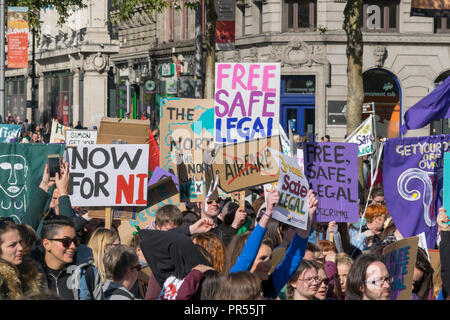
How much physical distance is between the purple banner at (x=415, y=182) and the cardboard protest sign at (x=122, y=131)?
10.5 feet

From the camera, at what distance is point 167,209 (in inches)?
317

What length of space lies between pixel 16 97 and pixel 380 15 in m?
47.0

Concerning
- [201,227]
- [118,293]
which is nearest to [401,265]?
[201,227]

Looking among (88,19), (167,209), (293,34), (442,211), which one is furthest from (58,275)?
(88,19)

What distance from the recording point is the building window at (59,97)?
57875 mm

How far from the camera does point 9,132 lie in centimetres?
2095

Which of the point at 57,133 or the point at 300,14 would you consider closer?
the point at 57,133

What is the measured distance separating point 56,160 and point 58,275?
2.52 m

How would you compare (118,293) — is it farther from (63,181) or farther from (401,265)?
(63,181)

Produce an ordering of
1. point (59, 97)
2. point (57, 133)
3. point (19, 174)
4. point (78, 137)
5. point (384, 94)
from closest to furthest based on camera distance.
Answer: point (19, 174)
point (78, 137)
point (57, 133)
point (384, 94)
point (59, 97)

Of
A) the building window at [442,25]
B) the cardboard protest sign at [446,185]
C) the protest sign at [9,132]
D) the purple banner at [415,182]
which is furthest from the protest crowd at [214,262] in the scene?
the building window at [442,25]

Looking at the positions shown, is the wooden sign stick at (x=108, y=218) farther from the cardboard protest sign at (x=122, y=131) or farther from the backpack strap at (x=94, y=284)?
the backpack strap at (x=94, y=284)

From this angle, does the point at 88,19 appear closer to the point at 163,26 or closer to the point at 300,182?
the point at 163,26

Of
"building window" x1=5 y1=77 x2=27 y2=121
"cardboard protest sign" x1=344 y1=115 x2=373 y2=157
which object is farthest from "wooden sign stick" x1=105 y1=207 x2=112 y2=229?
"building window" x1=5 y1=77 x2=27 y2=121
